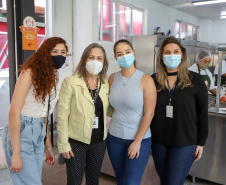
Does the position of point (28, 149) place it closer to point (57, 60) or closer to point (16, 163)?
point (16, 163)

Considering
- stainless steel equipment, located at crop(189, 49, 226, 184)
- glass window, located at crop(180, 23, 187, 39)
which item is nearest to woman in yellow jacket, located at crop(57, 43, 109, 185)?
stainless steel equipment, located at crop(189, 49, 226, 184)

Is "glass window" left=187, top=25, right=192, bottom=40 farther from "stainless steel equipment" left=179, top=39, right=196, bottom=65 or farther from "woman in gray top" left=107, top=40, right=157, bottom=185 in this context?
"woman in gray top" left=107, top=40, right=157, bottom=185

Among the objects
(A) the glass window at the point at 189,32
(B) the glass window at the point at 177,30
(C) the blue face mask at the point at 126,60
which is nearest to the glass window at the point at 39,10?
(C) the blue face mask at the point at 126,60

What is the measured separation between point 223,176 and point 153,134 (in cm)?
147

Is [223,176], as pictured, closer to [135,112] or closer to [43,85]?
[135,112]

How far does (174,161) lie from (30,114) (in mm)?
987

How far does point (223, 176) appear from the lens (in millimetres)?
2621

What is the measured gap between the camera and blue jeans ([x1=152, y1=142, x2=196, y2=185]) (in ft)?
5.25

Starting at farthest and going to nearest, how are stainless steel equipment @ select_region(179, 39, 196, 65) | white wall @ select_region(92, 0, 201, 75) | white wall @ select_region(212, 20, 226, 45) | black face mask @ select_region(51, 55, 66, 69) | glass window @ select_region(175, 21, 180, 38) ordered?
white wall @ select_region(212, 20, 226, 45)
glass window @ select_region(175, 21, 180, 38)
stainless steel equipment @ select_region(179, 39, 196, 65)
white wall @ select_region(92, 0, 201, 75)
black face mask @ select_region(51, 55, 66, 69)

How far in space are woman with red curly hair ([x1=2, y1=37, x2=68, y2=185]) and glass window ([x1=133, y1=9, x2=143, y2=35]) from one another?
596cm

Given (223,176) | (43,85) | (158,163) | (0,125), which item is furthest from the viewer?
(0,125)

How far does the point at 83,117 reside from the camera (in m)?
1.58

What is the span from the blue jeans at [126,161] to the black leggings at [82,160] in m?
0.09

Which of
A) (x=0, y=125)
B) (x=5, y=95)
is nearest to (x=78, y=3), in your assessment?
(x=5, y=95)
